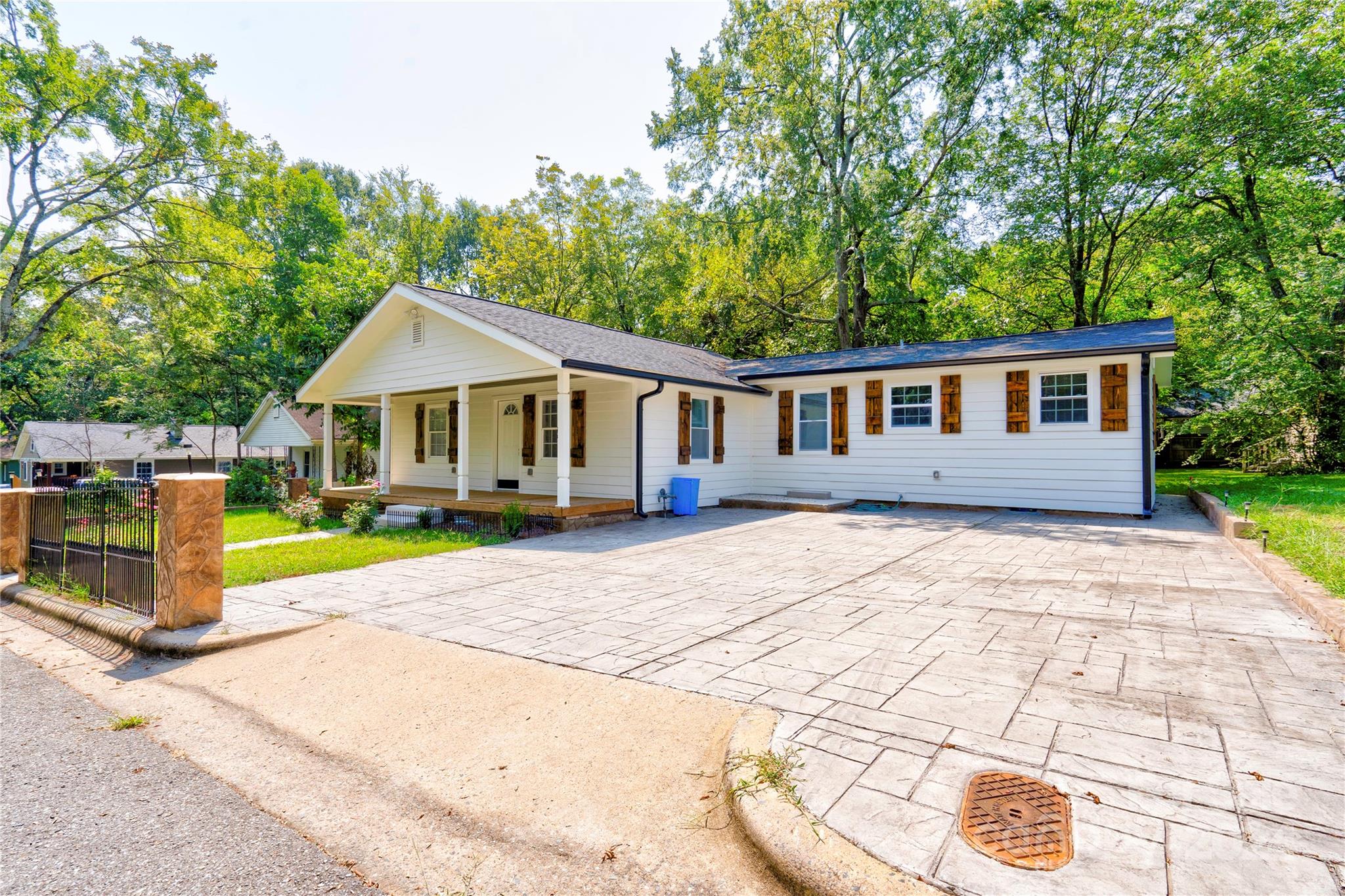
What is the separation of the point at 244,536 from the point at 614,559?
24.7ft

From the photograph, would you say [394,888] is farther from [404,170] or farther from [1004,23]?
[404,170]

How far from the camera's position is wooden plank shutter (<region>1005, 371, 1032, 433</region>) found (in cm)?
1129

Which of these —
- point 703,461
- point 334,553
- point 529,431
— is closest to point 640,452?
point 703,461

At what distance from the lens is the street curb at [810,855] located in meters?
1.83

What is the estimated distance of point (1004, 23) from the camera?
17.7 m

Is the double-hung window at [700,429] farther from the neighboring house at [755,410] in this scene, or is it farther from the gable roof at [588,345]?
the gable roof at [588,345]

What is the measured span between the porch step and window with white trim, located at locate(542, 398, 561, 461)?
3833 millimetres

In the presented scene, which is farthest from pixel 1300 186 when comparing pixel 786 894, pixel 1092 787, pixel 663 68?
pixel 786 894

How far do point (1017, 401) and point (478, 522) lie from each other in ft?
33.4

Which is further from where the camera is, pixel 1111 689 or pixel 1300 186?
pixel 1300 186

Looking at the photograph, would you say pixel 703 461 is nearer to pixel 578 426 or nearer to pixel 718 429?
pixel 718 429

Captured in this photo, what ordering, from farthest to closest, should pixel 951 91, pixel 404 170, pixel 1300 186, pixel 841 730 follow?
pixel 404 170, pixel 951 91, pixel 1300 186, pixel 841 730

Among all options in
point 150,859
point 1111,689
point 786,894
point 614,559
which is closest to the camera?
point 786,894

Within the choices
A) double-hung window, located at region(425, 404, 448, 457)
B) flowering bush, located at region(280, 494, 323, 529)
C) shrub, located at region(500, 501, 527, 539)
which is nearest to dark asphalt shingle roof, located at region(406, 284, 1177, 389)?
shrub, located at region(500, 501, 527, 539)
